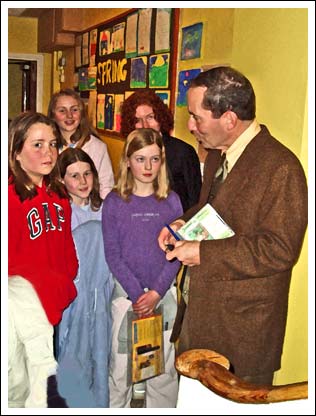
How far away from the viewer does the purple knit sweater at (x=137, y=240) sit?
1646mm

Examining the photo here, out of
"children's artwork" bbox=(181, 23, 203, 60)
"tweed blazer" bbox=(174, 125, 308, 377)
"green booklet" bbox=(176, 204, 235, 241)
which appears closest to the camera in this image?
"tweed blazer" bbox=(174, 125, 308, 377)

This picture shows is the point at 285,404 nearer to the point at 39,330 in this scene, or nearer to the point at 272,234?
the point at 272,234

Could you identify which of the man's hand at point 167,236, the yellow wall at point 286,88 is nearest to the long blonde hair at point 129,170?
the man's hand at point 167,236

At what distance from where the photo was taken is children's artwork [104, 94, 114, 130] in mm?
1847

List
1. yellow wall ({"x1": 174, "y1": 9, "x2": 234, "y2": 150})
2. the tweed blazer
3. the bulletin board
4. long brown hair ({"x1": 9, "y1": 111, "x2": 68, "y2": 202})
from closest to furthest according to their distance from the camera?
the tweed blazer → long brown hair ({"x1": 9, "y1": 111, "x2": 68, "y2": 202}) → yellow wall ({"x1": 174, "y1": 9, "x2": 234, "y2": 150}) → the bulletin board

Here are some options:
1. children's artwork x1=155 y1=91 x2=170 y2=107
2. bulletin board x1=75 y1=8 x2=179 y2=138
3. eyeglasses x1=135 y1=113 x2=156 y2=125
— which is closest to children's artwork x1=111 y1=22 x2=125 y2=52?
bulletin board x1=75 y1=8 x2=179 y2=138

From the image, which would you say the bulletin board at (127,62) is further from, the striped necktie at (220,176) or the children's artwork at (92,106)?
the striped necktie at (220,176)

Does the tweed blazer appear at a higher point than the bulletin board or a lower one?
lower

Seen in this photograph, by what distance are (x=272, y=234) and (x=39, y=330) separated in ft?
2.51

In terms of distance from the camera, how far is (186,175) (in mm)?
1676

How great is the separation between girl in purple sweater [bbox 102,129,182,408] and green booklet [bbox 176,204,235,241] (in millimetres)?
320

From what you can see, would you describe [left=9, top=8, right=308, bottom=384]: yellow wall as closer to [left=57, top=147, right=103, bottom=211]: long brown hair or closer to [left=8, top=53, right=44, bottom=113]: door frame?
[left=8, top=53, right=44, bottom=113]: door frame

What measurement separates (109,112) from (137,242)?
1.76ft

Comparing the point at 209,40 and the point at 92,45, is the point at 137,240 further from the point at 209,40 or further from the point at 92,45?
the point at 92,45
